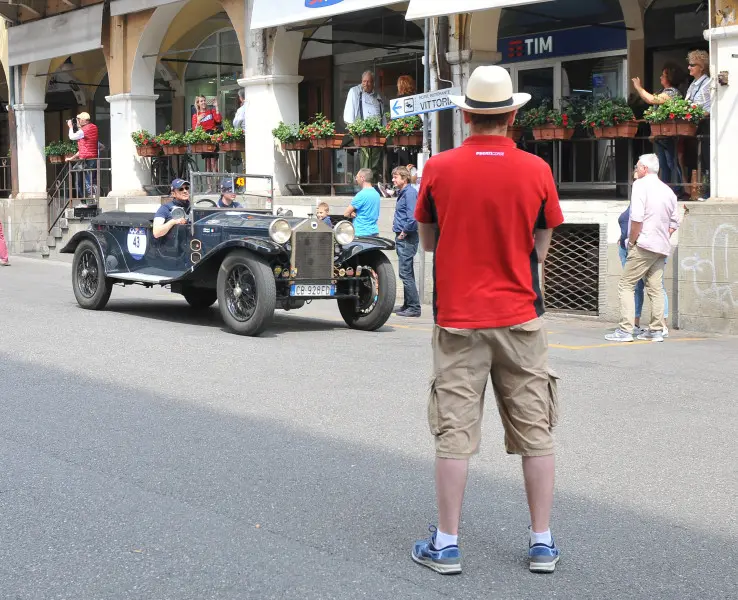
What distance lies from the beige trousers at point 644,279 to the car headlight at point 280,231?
3273 millimetres

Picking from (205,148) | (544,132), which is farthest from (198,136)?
(544,132)

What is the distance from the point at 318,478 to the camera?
5766mm

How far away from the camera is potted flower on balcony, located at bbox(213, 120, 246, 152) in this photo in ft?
63.9

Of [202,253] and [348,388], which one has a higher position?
[202,253]

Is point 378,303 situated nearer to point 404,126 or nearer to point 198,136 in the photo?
point 404,126

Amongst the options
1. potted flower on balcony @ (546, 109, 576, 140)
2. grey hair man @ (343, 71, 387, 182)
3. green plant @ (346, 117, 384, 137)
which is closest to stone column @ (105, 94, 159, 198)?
grey hair man @ (343, 71, 387, 182)

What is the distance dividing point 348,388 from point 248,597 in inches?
169

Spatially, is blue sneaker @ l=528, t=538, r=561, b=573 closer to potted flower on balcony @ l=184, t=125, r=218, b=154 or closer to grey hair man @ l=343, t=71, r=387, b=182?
grey hair man @ l=343, t=71, r=387, b=182

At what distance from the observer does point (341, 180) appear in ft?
66.0

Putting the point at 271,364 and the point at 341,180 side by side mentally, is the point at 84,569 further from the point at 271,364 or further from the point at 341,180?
the point at 341,180

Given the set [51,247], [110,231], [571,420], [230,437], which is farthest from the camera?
[51,247]

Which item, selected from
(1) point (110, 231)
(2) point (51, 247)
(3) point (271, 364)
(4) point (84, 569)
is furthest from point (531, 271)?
(2) point (51, 247)

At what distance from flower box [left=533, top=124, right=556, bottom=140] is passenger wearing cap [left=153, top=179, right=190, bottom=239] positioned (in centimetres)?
464

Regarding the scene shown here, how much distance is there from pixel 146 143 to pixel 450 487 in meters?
18.2
